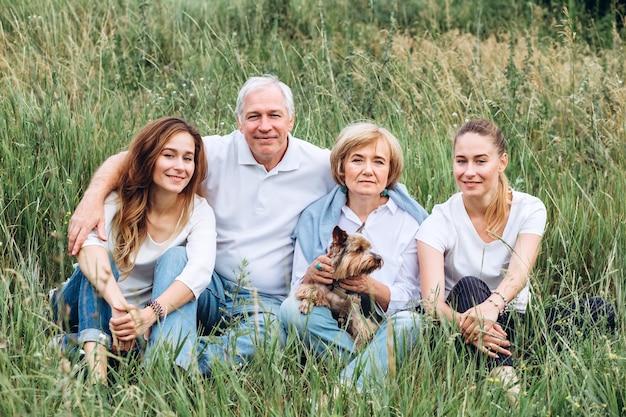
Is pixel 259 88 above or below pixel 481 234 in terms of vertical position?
above

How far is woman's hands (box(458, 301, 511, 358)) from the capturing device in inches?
134

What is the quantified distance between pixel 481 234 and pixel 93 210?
6.38 ft

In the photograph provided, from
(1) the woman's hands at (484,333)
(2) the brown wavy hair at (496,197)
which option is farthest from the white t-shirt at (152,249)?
(2) the brown wavy hair at (496,197)

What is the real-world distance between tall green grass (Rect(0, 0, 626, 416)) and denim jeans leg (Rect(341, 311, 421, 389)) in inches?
3.0

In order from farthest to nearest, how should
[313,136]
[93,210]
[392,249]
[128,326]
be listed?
1. [313,136]
2. [392,249]
3. [93,210]
4. [128,326]

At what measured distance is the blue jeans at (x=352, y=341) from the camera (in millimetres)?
3127

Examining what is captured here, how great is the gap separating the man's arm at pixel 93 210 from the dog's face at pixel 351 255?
3.69 feet

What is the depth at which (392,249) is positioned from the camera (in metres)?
4.02

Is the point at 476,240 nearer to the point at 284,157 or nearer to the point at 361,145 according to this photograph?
the point at 361,145

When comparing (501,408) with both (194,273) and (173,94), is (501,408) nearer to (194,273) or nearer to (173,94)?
(194,273)

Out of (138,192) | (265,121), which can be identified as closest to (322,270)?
(265,121)

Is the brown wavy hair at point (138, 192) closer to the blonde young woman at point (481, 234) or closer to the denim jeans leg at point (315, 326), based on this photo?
the denim jeans leg at point (315, 326)

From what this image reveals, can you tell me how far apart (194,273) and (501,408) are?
5.08 ft

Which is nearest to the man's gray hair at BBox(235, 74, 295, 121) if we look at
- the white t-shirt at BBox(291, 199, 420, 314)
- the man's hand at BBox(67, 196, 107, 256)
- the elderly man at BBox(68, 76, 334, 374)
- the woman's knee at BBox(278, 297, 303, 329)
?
the elderly man at BBox(68, 76, 334, 374)
